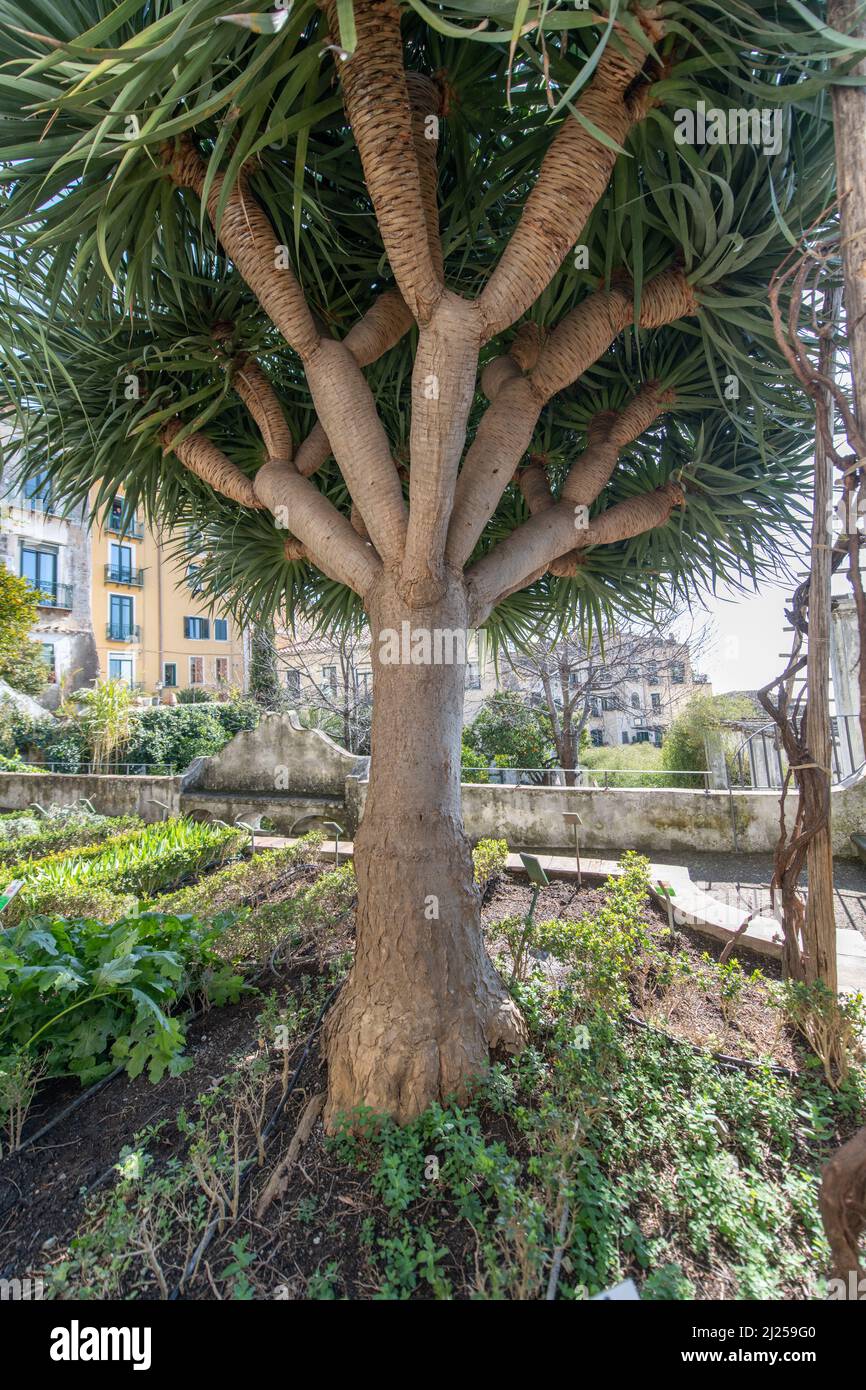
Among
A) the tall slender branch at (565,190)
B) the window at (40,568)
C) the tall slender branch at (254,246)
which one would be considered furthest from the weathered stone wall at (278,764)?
the window at (40,568)

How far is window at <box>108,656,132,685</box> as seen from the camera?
21734mm

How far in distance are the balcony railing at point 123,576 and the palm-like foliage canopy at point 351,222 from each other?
20.9m

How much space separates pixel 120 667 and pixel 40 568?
14.3ft

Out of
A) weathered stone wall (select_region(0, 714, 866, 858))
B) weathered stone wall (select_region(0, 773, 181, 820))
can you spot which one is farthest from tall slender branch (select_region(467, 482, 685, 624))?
weathered stone wall (select_region(0, 773, 181, 820))

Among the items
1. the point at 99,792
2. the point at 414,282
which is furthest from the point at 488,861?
the point at 99,792

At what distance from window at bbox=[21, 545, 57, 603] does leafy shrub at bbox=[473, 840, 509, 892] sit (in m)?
20.2

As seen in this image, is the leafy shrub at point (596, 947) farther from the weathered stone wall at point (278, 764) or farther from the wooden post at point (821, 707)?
the weathered stone wall at point (278, 764)

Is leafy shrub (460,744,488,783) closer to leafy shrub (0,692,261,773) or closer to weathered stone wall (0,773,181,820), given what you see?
weathered stone wall (0,773,181,820)

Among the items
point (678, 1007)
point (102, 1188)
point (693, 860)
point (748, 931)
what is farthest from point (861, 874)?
point (102, 1188)

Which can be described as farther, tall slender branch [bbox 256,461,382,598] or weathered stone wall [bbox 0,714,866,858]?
weathered stone wall [bbox 0,714,866,858]

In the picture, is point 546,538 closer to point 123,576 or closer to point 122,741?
point 122,741

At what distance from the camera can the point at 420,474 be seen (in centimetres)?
212

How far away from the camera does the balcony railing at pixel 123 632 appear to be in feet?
71.4
